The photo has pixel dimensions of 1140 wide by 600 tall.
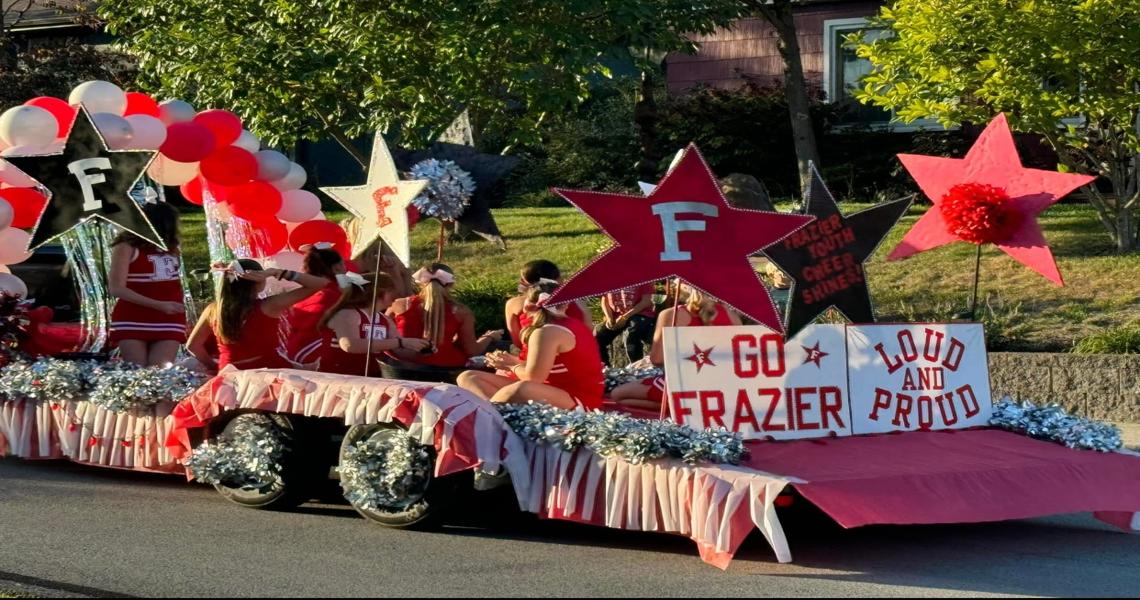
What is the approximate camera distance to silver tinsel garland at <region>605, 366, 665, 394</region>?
1011cm

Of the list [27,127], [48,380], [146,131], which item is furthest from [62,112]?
[48,380]

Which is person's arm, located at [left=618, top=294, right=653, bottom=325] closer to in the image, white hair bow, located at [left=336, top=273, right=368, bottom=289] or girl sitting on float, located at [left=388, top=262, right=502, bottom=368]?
girl sitting on float, located at [left=388, top=262, right=502, bottom=368]

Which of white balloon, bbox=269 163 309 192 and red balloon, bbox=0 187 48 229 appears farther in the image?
white balloon, bbox=269 163 309 192

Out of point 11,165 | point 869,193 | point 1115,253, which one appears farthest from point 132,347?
point 869,193

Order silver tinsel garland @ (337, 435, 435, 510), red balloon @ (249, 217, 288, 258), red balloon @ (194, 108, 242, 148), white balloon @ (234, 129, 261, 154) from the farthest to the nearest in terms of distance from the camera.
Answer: red balloon @ (249, 217, 288, 258) < white balloon @ (234, 129, 261, 154) < red balloon @ (194, 108, 242, 148) < silver tinsel garland @ (337, 435, 435, 510)

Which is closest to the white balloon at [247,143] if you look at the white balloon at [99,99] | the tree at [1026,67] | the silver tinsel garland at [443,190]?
the white balloon at [99,99]

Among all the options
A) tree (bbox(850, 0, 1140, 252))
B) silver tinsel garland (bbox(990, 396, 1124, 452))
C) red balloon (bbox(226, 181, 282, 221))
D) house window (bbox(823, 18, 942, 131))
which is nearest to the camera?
silver tinsel garland (bbox(990, 396, 1124, 452))

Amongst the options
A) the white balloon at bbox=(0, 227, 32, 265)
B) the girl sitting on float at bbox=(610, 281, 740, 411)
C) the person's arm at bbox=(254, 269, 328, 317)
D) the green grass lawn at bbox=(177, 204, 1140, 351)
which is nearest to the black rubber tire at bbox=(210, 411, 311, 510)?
the person's arm at bbox=(254, 269, 328, 317)

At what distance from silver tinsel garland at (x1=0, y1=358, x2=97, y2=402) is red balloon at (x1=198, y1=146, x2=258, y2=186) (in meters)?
2.08

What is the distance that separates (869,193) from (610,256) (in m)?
13.4

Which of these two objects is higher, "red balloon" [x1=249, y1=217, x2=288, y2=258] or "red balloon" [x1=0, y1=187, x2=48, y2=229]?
"red balloon" [x1=0, y1=187, x2=48, y2=229]

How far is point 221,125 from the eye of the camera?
10891 millimetres

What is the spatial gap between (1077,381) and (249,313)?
6870 mm

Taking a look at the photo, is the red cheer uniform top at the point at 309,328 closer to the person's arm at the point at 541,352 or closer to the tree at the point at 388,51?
the person's arm at the point at 541,352
